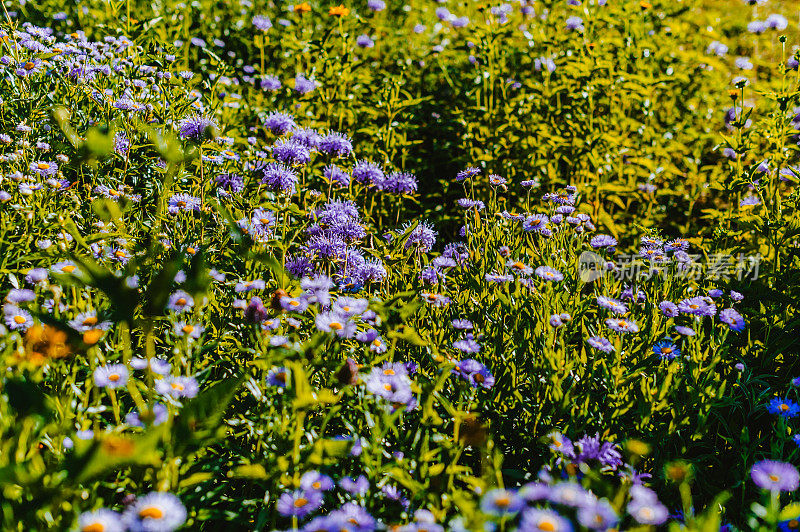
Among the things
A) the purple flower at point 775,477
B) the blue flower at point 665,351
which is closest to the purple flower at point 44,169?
the blue flower at point 665,351

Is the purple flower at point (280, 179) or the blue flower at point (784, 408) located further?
the purple flower at point (280, 179)

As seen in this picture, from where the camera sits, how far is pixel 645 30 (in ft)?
13.3

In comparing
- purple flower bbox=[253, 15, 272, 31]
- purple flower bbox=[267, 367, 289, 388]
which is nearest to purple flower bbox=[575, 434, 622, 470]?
purple flower bbox=[267, 367, 289, 388]

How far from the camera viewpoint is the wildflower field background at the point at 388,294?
4.71ft

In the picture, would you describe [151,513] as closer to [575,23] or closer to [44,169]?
[44,169]

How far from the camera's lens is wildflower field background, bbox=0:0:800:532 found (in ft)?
4.71

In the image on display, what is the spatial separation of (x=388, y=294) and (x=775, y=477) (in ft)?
4.57

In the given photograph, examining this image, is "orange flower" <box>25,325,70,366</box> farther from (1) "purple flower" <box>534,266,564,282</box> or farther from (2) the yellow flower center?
(1) "purple flower" <box>534,266,564,282</box>

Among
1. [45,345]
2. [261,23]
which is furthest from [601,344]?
[261,23]

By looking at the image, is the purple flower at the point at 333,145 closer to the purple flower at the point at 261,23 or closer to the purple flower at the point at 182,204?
the purple flower at the point at 182,204

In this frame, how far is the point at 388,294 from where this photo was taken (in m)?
2.44

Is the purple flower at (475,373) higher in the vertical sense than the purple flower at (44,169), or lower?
lower

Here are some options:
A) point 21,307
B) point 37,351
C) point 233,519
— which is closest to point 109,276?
point 37,351

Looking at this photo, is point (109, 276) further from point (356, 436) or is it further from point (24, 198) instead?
point (24, 198)
